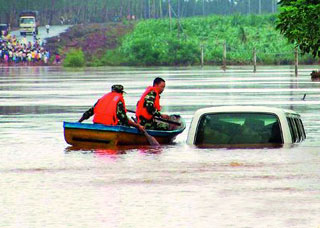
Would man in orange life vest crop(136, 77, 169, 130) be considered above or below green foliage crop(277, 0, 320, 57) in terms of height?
below

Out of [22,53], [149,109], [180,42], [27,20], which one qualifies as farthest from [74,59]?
[149,109]

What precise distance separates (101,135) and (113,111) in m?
0.62

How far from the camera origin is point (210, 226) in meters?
13.1

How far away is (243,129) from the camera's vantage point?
24.7 m

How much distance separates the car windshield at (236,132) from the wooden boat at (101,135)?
109 centimetres

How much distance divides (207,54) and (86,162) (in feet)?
417

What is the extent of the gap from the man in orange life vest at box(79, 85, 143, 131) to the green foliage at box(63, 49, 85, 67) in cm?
11312

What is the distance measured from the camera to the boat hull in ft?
78.1

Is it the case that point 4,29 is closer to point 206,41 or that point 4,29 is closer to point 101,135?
point 206,41

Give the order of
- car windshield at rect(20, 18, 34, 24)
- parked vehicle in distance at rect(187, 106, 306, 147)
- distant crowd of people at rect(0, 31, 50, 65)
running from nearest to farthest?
parked vehicle in distance at rect(187, 106, 306, 147), distant crowd of people at rect(0, 31, 50, 65), car windshield at rect(20, 18, 34, 24)

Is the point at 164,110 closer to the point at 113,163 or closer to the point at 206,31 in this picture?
the point at 113,163

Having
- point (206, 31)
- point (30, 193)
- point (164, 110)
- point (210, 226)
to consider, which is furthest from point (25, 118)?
point (206, 31)

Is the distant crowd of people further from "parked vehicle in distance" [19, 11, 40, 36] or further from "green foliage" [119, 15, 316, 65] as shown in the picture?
"green foliage" [119, 15, 316, 65]

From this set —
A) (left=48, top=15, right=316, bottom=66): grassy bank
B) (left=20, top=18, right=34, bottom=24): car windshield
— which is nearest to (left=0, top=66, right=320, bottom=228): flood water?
(left=48, top=15, right=316, bottom=66): grassy bank
